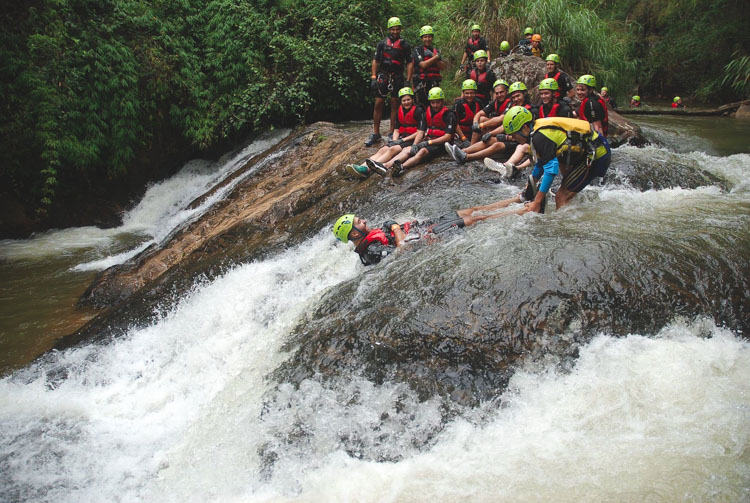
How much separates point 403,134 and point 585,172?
11.4ft

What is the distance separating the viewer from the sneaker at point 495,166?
6.68 m

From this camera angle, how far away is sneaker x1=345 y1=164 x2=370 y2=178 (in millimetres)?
7367

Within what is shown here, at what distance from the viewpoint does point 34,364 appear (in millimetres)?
5414

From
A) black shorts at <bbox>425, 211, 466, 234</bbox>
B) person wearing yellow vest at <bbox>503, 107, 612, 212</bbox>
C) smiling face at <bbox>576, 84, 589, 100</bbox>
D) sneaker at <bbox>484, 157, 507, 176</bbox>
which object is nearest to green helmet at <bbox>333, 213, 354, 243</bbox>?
black shorts at <bbox>425, 211, 466, 234</bbox>

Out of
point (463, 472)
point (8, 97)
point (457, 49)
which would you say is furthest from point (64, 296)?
point (457, 49)

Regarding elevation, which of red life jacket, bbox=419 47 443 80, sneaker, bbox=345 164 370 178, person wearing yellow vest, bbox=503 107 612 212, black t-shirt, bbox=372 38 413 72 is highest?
black t-shirt, bbox=372 38 413 72

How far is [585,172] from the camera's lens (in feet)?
17.2

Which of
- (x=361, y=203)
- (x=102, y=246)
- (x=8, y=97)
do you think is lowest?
(x=102, y=246)

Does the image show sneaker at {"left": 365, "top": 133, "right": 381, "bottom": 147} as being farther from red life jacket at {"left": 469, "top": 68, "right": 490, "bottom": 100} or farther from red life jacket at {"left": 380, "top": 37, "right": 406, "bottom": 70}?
red life jacket at {"left": 469, "top": 68, "right": 490, "bottom": 100}

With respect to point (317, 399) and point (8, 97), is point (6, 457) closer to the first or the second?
point (317, 399)

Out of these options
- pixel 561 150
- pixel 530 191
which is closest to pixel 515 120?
pixel 561 150

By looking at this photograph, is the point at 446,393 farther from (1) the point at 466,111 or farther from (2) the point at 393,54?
(2) the point at 393,54

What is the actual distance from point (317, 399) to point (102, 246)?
311 inches

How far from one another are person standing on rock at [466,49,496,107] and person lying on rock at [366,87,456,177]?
1.20m
